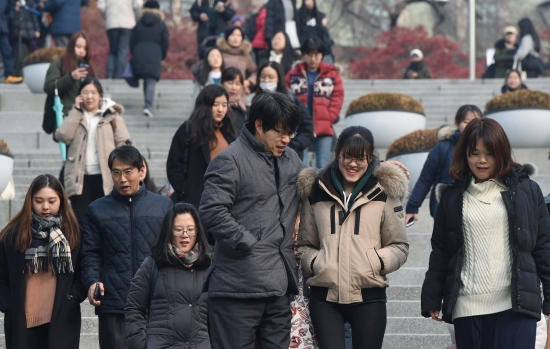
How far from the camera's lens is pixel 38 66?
1652cm

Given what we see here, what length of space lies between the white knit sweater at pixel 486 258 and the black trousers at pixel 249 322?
2.97 ft

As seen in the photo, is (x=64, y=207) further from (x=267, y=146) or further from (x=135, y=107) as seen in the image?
(x=135, y=107)

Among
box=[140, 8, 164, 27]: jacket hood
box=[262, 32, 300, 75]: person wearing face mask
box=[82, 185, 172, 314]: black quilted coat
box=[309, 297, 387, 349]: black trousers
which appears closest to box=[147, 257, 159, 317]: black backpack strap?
box=[82, 185, 172, 314]: black quilted coat

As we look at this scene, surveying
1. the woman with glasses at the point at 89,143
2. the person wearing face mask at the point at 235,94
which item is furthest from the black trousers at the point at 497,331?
the woman with glasses at the point at 89,143

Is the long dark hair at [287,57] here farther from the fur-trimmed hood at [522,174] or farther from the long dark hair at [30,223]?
the fur-trimmed hood at [522,174]

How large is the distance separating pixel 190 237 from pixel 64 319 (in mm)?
1117

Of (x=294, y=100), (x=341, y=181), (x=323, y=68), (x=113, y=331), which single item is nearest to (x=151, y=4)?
(x=323, y=68)

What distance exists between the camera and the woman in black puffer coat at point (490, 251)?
604cm

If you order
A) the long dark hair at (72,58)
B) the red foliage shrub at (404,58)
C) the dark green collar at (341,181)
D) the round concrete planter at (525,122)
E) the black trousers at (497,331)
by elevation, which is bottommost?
the black trousers at (497,331)

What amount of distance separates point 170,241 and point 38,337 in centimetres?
126

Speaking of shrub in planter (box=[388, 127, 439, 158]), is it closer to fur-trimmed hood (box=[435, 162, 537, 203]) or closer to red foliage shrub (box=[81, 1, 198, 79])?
fur-trimmed hood (box=[435, 162, 537, 203])

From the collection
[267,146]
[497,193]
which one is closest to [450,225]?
[497,193]

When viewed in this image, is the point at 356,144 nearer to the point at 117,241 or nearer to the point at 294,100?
the point at 117,241

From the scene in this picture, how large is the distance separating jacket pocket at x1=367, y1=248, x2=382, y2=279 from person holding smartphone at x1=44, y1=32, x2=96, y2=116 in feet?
18.9
